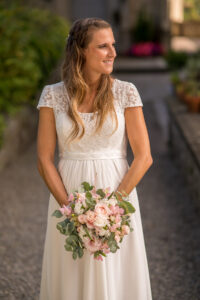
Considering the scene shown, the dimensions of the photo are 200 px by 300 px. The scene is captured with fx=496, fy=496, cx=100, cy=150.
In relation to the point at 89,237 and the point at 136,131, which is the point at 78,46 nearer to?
the point at 136,131

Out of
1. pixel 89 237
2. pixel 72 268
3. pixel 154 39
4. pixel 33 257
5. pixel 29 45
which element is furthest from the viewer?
pixel 154 39

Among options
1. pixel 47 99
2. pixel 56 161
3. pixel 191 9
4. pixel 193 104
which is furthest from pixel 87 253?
pixel 191 9

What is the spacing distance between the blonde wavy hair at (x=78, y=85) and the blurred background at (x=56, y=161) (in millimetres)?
1620

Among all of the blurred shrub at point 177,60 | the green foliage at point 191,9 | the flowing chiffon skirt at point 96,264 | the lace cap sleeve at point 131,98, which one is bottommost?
the flowing chiffon skirt at point 96,264

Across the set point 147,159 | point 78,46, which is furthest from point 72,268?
point 78,46

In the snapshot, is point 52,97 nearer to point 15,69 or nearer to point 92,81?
point 92,81

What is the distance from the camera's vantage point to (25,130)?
7.87 m

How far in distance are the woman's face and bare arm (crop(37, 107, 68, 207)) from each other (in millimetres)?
347

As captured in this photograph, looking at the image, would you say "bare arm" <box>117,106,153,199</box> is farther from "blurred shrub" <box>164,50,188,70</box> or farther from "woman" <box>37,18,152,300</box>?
"blurred shrub" <box>164,50,188,70</box>

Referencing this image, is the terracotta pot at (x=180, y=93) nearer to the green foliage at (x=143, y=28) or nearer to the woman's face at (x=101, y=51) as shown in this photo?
the woman's face at (x=101, y=51)

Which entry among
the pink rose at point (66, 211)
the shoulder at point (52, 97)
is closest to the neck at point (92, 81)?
the shoulder at point (52, 97)

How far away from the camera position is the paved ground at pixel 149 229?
384 cm

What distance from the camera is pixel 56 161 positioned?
285 inches

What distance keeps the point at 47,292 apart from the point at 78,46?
148cm
